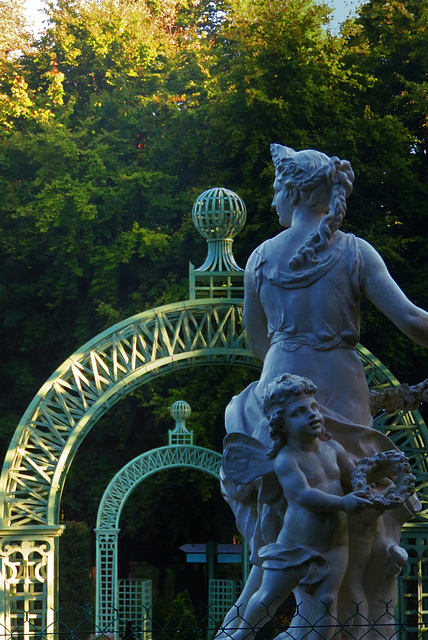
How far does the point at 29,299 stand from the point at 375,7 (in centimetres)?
778

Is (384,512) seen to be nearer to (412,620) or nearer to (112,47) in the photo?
(412,620)

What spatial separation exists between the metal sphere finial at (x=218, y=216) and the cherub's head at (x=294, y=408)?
6.20m

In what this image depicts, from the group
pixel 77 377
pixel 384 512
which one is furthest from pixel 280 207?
pixel 77 377

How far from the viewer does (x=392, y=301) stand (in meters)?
5.27

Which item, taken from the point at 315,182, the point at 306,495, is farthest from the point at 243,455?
the point at 315,182

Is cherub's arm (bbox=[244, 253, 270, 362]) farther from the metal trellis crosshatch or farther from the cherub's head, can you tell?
the metal trellis crosshatch

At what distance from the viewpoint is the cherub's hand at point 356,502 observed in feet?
15.5

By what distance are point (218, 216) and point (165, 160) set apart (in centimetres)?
1051

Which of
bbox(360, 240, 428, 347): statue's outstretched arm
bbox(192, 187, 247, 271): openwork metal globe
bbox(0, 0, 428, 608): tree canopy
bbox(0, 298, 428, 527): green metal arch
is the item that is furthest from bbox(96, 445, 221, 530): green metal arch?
bbox(360, 240, 428, 347): statue's outstretched arm

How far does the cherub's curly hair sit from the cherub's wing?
0.81 meters

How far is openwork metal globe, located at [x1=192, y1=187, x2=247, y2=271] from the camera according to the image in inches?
437

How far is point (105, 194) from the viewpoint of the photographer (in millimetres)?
20891

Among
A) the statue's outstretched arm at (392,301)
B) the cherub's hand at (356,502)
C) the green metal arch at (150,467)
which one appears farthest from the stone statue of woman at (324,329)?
the green metal arch at (150,467)

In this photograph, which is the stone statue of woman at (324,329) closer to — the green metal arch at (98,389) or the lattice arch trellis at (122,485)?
the green metal arch at (98,389)
